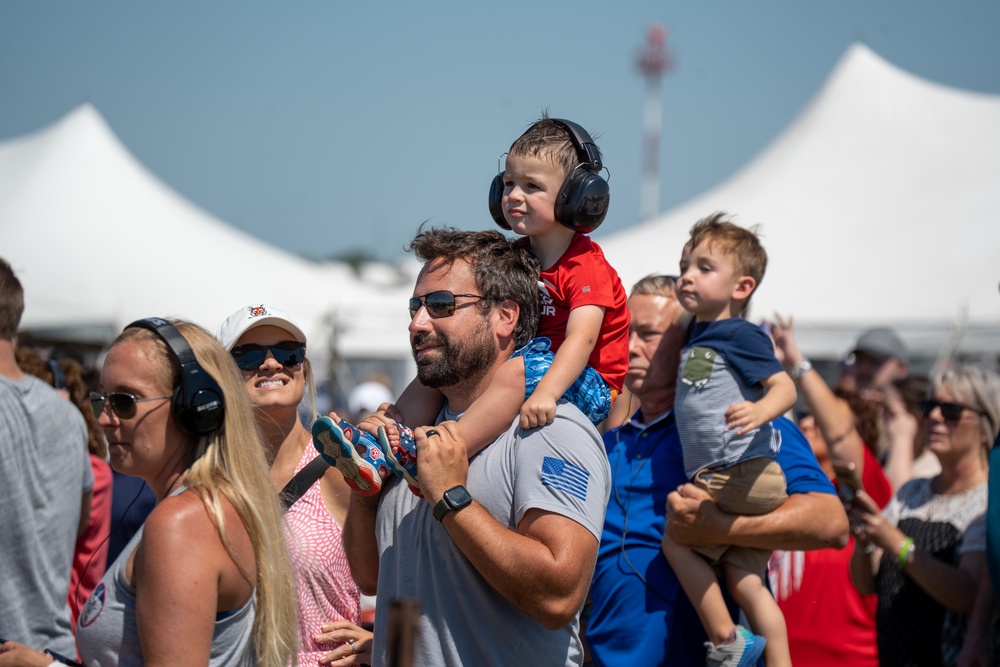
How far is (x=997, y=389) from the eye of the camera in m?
4.73

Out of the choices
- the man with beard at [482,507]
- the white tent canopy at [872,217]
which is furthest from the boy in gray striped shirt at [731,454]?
the white tent canopy at [872,217]

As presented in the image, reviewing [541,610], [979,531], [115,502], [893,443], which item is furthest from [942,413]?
[115,502]

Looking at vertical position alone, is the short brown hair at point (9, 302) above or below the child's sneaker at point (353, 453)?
above

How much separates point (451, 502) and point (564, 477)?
11.9 inches

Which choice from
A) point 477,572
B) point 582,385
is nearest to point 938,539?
point 582,385

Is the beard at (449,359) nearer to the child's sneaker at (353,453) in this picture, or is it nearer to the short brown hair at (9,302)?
the child's sneaker at (353,453)

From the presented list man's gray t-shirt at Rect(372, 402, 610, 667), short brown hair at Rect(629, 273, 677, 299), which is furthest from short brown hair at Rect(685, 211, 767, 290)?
man's gray t-shirt at Rect(372, 402, 610, 667)

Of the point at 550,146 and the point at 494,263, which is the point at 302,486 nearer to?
the point at 494,263

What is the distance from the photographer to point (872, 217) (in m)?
13.6

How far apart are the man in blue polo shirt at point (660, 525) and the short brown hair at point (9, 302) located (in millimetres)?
2636

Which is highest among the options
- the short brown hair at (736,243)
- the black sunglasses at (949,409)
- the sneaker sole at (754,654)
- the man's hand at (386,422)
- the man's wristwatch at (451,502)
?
the short brown hair at (736,243)

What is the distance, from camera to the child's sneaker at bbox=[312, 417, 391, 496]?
8.15ft

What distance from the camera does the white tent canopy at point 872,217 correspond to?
12.0m

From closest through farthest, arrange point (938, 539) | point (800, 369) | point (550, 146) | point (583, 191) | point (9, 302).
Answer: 1. point (583, 191)
2. point (550, 146)
3. point (9, 302)
4. point (938, 539)
5. point (800, 369)
